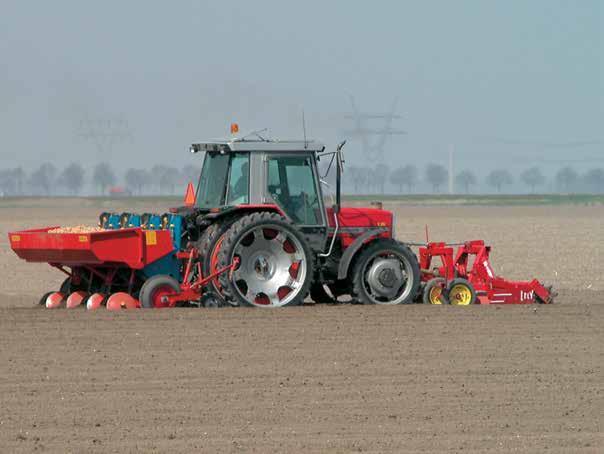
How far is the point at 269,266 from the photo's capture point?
14828 mm

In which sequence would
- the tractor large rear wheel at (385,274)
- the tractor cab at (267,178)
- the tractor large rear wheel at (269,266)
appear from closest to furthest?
1. the tractor large rear wheel at (269,266)
2. the tractor cab at (267,178)
3. the tractor large rear wheel at (385,274)

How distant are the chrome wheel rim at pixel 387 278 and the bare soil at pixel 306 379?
56cm

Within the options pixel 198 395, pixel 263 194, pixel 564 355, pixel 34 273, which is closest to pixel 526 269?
pixel 34 273

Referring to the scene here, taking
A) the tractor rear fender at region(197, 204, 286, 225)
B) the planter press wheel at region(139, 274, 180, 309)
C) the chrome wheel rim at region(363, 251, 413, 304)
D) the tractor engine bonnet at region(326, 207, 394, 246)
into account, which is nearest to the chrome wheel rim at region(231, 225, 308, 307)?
the tractor rear fender at region(197, 204, 286, 225)

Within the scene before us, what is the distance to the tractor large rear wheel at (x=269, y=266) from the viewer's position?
47.8 feet

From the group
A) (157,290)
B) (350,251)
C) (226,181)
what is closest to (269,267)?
(350,251)

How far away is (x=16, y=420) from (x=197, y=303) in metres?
6.16

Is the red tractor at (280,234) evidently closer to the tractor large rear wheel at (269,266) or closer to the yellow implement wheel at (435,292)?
the tractor large rear wheel at (269,266)

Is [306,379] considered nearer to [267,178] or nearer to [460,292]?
[267,178]

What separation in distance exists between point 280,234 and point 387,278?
4.78 ft

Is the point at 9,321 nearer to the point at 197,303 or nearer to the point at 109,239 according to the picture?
the point at 109,239

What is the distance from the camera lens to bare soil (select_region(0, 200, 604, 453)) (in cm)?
871

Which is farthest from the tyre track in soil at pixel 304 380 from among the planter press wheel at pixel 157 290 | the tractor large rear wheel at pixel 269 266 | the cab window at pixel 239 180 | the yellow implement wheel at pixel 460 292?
the cab window at pixel 239 180

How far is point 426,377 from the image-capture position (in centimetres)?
1076
